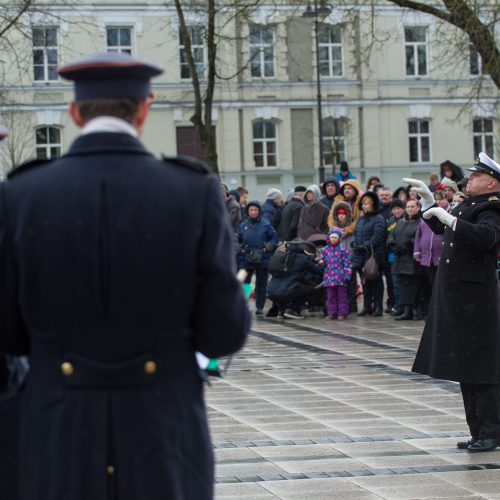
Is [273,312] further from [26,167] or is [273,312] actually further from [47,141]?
[47,141]

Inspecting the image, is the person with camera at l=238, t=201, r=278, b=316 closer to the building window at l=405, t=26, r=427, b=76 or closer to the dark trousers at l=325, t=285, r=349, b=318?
the dark trousers at l=325, t=285, r=349, b=318

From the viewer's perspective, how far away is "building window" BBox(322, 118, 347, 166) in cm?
4941

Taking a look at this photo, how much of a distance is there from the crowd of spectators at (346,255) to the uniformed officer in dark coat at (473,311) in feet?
26.3

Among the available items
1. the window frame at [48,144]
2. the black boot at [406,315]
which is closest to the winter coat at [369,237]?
the black boot at [406,315]

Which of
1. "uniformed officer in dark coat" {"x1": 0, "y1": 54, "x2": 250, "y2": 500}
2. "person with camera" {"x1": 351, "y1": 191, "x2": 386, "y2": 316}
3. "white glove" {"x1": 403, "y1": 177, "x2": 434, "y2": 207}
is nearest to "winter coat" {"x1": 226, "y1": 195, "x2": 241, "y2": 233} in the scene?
"person with camera" {"x1": 351, "y1": 191, "x2": 386, "y2": 316}

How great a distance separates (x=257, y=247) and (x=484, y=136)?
3272cm

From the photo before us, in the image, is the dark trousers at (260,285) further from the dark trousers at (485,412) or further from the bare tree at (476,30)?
the dark trousers at (485,412)

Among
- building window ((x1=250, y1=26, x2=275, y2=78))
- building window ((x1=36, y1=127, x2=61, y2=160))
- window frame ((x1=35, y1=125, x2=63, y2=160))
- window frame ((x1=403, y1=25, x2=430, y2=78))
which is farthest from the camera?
window frame ((x1=403, y1=25, x2=430, y2=78))

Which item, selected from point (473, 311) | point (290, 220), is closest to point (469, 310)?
point (473, 311)

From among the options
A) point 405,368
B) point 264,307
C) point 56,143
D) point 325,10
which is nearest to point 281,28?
point 56,143

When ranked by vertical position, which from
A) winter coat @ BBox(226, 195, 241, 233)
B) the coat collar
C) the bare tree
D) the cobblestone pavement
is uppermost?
the bare tree

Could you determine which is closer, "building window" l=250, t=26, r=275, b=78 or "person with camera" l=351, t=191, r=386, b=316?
"person with camera" l=351, t=191, r=386, b=316

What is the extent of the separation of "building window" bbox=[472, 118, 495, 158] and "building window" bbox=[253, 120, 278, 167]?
746cm

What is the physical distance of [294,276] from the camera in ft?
62.4
